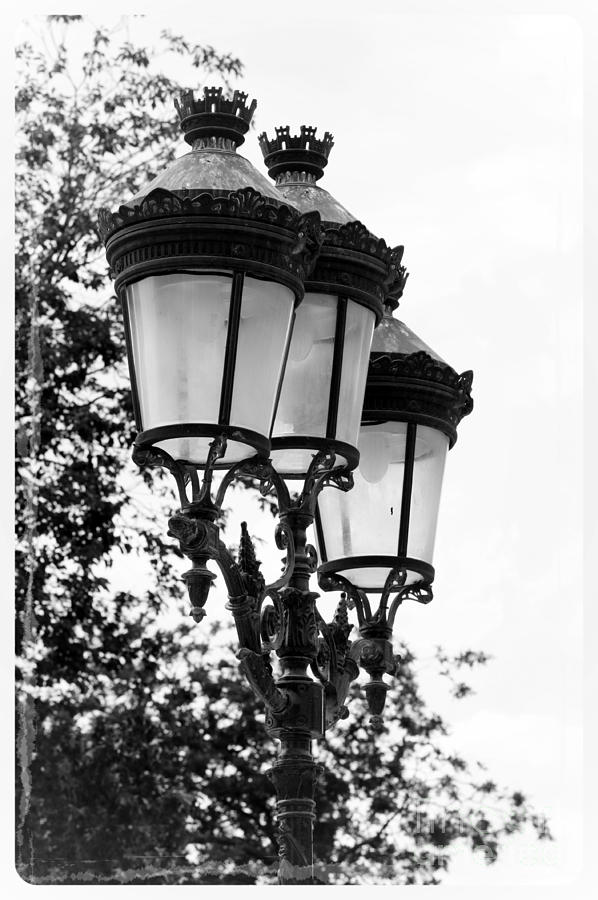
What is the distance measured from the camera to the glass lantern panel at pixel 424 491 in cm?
427

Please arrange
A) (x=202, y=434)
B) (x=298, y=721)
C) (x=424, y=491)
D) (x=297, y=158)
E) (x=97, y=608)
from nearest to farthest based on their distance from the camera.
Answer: (x=202, y=434), (x=298, y=721), (x=297, y=158), (x=424, y=491), (x=97, y=608)

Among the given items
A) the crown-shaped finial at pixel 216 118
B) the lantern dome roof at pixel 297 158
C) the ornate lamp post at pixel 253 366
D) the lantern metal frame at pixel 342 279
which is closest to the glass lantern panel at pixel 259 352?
the ornate lamp post at pixel 253 366

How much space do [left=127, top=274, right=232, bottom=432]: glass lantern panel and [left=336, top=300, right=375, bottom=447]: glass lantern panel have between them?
50 cm

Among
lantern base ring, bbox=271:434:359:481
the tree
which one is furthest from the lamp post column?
Result: the tree

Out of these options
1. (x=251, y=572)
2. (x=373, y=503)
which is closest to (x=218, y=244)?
(x=251, y=572)

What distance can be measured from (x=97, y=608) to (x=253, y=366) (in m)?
10.4

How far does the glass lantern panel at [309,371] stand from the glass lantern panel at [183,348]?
1.46 ft

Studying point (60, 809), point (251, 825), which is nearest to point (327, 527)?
point (60, 809)

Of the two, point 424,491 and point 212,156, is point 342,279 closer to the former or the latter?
point 212,156

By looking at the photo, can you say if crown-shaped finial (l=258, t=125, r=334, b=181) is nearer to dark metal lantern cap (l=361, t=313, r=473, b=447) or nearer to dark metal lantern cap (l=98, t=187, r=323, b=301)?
dark metal lantern cap (l=361, t=313, r=473, b=447)

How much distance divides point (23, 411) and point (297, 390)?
10.1m

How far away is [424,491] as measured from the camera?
14.1 ft

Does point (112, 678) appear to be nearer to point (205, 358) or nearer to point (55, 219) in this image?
point (55, 219)

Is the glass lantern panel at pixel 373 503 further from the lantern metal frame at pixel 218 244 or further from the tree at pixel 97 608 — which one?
the tree at pixel 97 608
